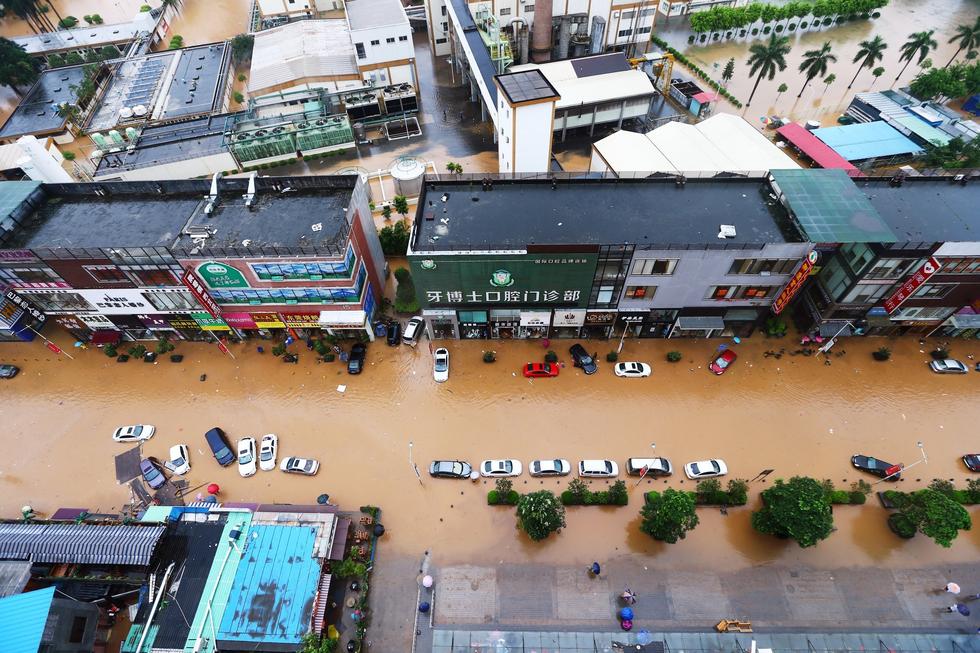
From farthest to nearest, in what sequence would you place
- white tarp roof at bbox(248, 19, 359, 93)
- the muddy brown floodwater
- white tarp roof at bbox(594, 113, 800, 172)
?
white tarp roof at bbox(248, 19, 359, 93), white tarp roof at bbox(594, 113, 800, 172), the muddy brown floodwater

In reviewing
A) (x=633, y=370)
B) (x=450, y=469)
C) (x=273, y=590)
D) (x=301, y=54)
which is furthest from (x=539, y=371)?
(x=301, y=54)

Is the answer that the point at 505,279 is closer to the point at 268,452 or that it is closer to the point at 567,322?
the point at 567,322

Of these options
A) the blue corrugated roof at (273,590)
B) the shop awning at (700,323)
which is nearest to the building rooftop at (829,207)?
the shop awning at (700,323)

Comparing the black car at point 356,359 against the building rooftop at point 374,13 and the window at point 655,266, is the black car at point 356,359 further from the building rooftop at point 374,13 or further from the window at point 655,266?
the building rooftop at point 374,13

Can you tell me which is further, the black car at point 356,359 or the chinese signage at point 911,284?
the black car at point 356,359

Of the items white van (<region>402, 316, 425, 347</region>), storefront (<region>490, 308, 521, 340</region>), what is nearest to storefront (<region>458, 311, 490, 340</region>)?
storefront (<region>490, 308, 521, 340</region>)

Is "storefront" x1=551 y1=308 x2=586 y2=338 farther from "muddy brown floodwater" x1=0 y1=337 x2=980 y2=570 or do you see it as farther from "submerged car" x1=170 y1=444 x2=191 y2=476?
"submerged car" x1=170 y1=444 x2=191 y2=476

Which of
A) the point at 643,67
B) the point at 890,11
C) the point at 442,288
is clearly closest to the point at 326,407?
the point at 442,288
